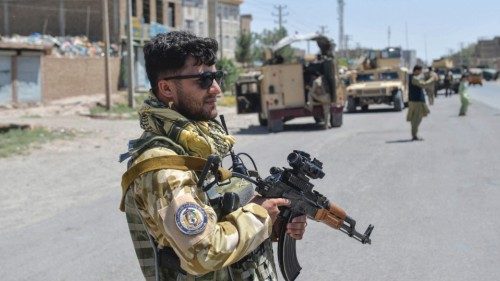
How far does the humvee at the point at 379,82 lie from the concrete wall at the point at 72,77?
14.0 meters

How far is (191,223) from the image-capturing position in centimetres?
192

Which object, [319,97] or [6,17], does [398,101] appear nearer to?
[319,97]

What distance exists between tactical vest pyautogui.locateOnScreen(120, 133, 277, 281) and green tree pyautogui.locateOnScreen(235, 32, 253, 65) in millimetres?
70656

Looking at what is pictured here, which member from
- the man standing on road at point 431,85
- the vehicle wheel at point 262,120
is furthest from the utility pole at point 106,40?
the man standing on road at point 431,85

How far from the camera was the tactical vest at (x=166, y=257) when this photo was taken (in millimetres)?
2090

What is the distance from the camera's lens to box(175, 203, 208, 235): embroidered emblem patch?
192 cm

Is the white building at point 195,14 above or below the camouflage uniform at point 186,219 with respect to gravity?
above

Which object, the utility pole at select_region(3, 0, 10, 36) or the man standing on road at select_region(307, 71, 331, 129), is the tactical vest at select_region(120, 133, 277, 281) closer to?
the man standing on road at select_region(307, 71, 331, 129)

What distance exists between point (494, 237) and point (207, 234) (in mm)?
4815

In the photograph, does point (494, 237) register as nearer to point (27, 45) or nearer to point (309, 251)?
point (309, 251)

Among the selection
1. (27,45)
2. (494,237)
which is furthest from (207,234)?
(27,45)

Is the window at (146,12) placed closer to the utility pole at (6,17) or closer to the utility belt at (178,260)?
the utility pole at (6,17)

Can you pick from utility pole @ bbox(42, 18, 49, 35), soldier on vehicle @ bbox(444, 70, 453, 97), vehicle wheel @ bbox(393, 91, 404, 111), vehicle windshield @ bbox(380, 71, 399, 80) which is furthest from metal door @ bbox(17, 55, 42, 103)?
soldier on vehicle @ bbox(444, 70, 453, 97)

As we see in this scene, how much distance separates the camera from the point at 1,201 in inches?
367
